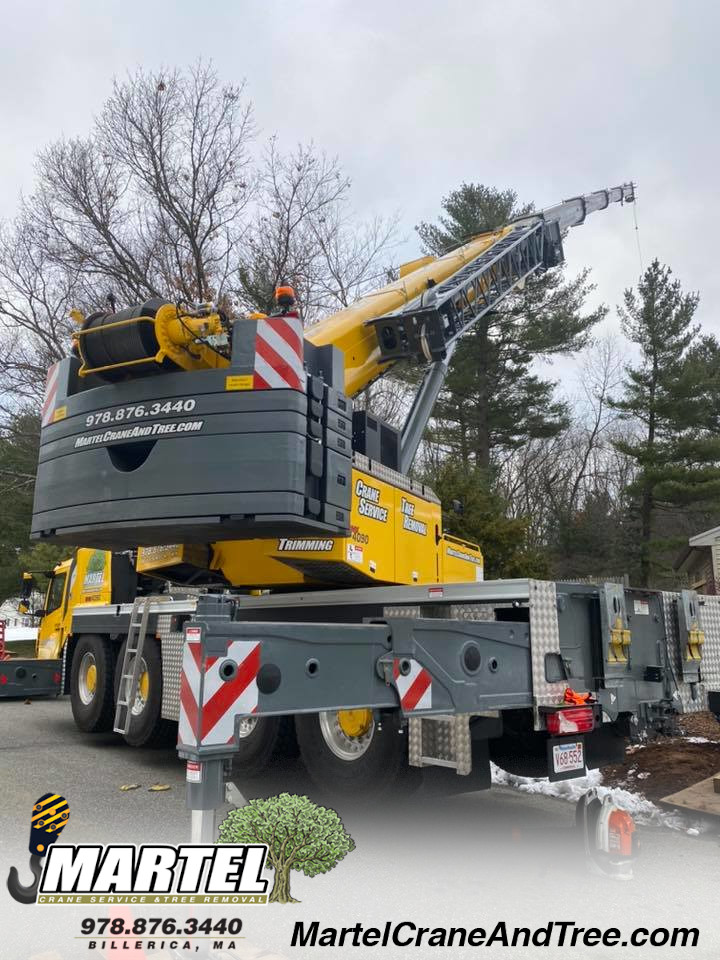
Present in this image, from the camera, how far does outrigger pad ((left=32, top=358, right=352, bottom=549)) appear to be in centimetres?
509

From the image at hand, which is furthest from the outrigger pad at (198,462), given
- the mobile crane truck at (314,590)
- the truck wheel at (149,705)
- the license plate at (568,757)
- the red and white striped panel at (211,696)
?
the truck wheel at (149,705)

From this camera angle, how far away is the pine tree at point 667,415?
88.8 ft

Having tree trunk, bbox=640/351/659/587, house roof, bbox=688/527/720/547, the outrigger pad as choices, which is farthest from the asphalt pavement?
tree trunk, bbox=640/351/659/587

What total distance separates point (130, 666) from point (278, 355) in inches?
179

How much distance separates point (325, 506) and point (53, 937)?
280 cm

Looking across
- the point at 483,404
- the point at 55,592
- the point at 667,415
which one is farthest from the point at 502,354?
the point at 55,592

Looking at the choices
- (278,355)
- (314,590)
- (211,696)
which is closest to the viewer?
(211,696)

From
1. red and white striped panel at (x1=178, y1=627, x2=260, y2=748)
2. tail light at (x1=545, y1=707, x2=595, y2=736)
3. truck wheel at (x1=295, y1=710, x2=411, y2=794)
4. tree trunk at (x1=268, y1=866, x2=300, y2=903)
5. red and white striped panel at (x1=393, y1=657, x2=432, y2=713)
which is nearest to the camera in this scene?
red and white striped panel at (x1=178, y1=627, x2=260, y2=748)

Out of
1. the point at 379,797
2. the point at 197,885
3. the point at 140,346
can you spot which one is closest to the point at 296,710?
the point at 197,885

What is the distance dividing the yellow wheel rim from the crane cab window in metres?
7.71

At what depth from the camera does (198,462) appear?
5.18 m

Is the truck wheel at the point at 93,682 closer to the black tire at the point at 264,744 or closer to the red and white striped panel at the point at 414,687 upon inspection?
the black tire at the point at 264,744

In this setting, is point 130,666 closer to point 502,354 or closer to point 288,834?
point 288,834

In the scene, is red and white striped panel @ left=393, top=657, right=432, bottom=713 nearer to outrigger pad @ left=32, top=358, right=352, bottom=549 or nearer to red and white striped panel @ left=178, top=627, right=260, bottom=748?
red and white striped panel @ left=178, top=627, right=260, bottom=748
